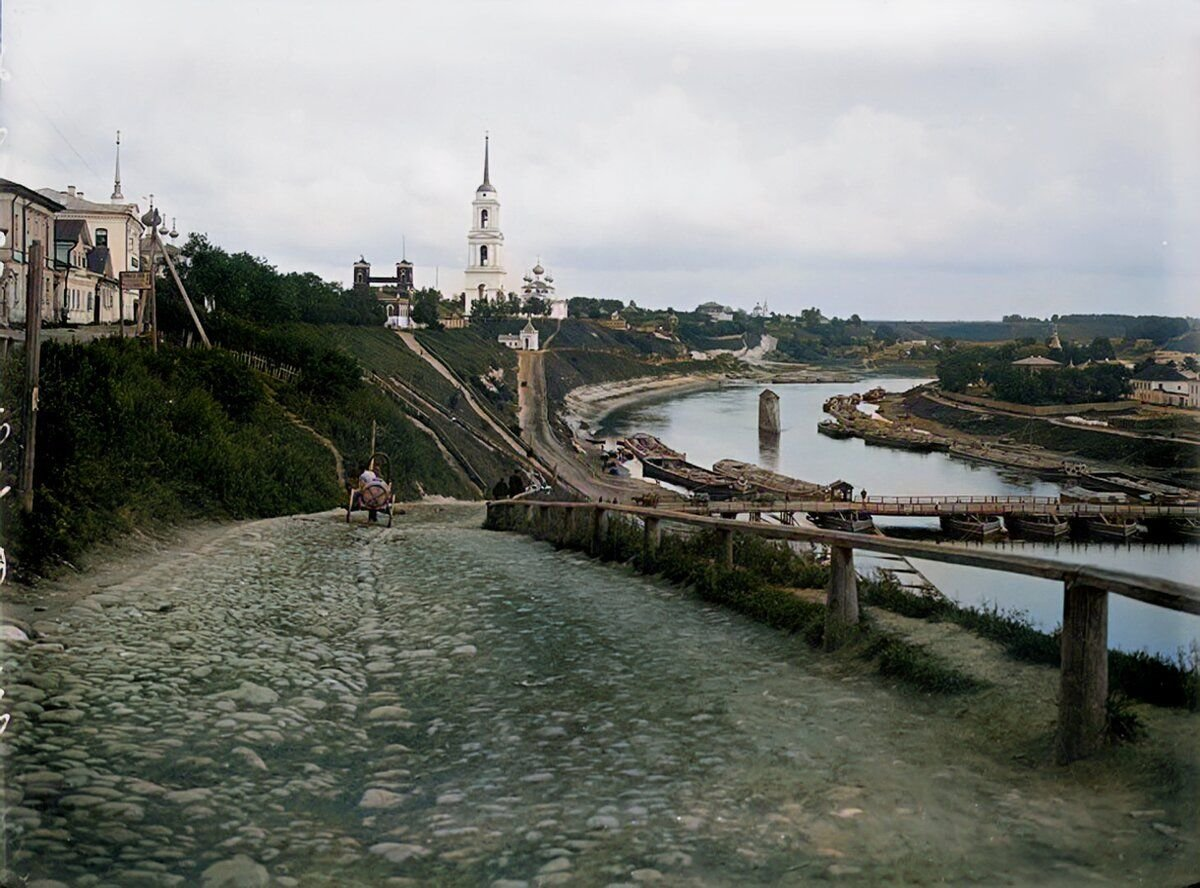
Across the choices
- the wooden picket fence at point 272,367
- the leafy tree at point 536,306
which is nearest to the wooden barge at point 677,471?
the wooden picket fence at point 272,367

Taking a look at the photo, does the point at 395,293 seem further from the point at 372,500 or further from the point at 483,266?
the point at 372,500

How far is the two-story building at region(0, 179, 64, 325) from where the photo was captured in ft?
10.1

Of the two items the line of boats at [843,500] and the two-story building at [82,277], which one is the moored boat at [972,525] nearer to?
the line of boats at [843,500]

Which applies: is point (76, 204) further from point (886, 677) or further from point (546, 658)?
point (886, 677)

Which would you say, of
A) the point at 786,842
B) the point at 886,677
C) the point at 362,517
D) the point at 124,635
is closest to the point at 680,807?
the point at 786,842

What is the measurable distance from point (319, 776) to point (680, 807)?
1233mm

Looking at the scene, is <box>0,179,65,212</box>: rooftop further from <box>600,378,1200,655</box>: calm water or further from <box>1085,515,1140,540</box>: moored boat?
<box>1085,515,1140,540</box>: moored boat

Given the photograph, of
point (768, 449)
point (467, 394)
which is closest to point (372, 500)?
point (467, 394)

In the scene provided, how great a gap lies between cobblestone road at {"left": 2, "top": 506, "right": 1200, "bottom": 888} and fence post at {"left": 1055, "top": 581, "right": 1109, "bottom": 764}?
23cm

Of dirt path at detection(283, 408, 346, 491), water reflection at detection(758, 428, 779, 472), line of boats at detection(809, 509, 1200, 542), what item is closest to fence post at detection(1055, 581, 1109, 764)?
dirt path at detection(283, 408, 346, 491)

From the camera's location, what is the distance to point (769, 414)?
63.8 m

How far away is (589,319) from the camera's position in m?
137

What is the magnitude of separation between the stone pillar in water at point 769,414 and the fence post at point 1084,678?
59.5 meters

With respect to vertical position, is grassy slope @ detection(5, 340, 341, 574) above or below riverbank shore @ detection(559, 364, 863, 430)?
below
